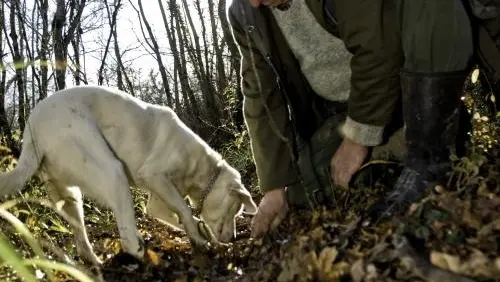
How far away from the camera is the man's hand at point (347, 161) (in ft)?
10.3

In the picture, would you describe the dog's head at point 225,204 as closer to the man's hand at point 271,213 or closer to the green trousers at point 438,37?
the man's hand at point 271,213

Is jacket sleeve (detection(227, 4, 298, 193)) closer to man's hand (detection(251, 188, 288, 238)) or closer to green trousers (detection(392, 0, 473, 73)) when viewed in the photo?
man's hand (detection(251, 188, 288, 238))

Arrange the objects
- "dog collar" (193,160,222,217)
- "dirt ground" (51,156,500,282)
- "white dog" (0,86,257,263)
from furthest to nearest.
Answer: "dog collar" (193,160,222,217)
"white dog" (0,86,257,263)
"dirt ground" (51,156,500,282)

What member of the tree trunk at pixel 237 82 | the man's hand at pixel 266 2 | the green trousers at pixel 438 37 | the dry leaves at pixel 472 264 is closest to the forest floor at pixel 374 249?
the dry leaves at pixel 472 264

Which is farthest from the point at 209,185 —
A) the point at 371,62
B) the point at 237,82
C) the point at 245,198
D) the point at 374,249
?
the point at 237,82

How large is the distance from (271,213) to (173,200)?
28.4 inches

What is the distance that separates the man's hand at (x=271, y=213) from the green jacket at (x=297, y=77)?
0.07 m

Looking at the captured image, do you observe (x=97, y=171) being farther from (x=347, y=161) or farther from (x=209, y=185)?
(x=347, y=161)

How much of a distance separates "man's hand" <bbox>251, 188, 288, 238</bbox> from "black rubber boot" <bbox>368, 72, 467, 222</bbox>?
3.31ft

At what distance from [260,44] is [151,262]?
1413 millimetres

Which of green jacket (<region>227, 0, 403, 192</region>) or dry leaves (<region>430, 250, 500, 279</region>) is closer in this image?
dry leaves (<region>430, 250, 500, 279</region>)

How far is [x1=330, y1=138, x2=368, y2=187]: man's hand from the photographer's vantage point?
313 centimetres

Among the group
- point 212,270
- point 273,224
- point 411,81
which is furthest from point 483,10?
point 212,270

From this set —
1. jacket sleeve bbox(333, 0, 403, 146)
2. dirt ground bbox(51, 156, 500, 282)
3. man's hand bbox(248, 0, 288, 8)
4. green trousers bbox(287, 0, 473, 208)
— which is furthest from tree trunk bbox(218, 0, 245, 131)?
green trousers bbox(287, 0, 473, 208)
